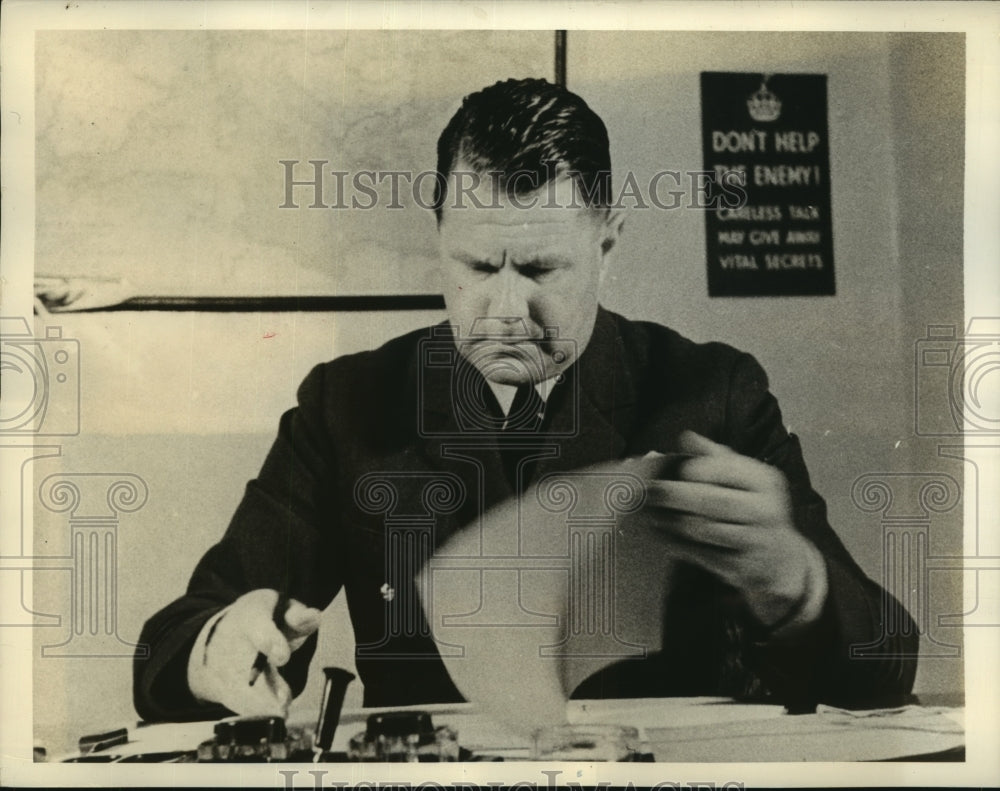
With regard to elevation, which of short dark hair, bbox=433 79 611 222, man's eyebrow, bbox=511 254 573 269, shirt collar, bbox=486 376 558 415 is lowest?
shirt collar, bbox=486 376 558 415

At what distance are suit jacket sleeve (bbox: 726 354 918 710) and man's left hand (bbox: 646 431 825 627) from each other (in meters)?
0.04

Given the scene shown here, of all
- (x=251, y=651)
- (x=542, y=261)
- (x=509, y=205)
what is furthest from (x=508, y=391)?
(x=251, y=651)

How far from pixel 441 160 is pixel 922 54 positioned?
1271 mm

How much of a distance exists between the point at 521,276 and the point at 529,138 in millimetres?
348

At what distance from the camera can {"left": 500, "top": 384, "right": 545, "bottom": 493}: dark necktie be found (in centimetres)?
249

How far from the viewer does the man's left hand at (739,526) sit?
248 cm

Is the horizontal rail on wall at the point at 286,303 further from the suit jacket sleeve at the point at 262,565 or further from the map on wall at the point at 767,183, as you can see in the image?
the map on wall at the point at 767,183

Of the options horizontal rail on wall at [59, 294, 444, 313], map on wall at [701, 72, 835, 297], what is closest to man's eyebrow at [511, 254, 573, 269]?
horizontal rail on wall at [59, 294, 444, 313]

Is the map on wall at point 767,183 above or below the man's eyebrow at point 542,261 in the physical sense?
above

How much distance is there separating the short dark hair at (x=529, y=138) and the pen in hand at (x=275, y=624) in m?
1.03

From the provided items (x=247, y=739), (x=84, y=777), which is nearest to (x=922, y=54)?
(x=247, y=739)

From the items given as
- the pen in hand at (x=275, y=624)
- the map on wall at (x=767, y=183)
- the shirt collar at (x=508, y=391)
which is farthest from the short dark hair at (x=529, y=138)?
the pen in hand at (x=275, y=624)

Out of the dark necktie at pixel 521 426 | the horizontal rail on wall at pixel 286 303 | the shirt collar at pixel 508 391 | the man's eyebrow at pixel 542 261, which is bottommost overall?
the dark necktie at pixel 521 426

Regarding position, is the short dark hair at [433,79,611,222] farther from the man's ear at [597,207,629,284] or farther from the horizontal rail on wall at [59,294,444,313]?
the horizontal rail on wall at [59,294,444,313]
